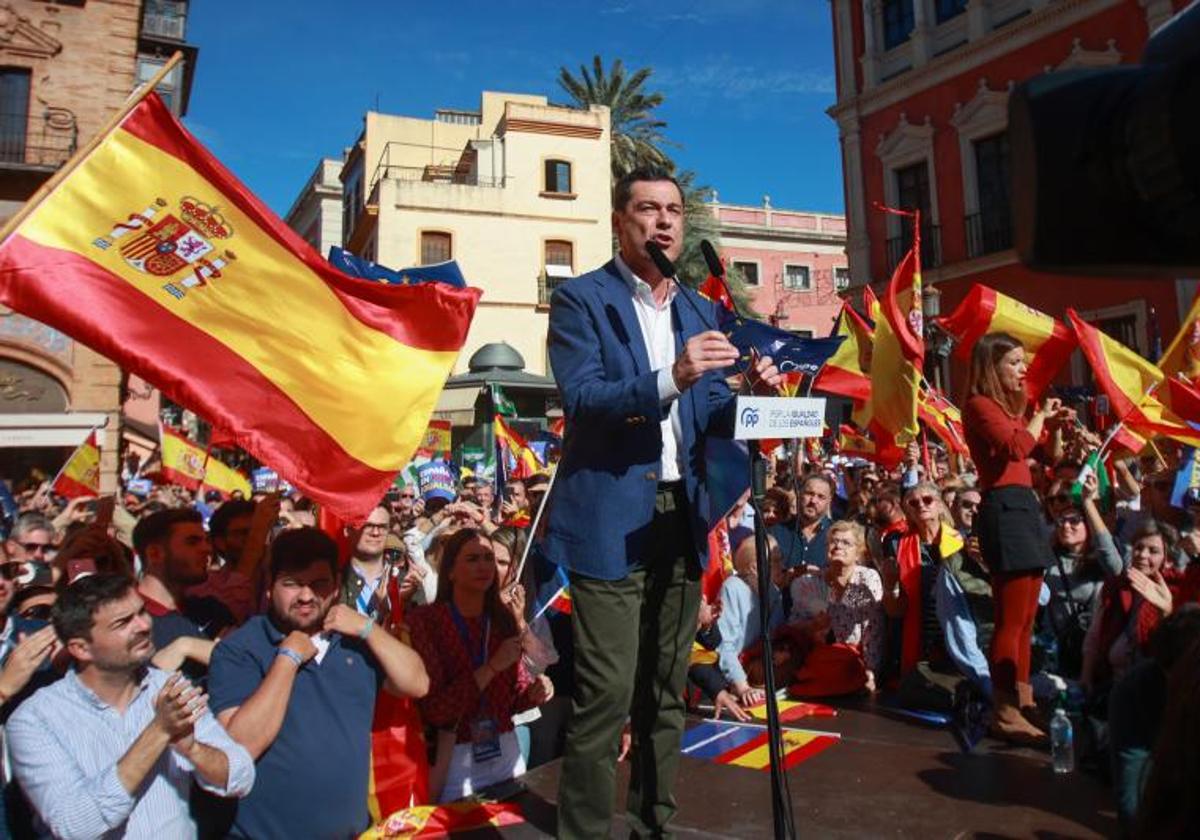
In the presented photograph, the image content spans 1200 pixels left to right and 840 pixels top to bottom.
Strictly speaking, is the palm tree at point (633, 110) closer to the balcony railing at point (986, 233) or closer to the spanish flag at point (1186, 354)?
the balcony railing at point (986, 233)

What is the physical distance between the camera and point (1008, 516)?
13.8 feet

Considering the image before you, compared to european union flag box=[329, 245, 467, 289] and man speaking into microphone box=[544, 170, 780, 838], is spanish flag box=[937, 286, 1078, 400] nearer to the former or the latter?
european union flag box=[329, 245, 467, 289]

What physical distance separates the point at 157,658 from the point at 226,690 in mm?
440

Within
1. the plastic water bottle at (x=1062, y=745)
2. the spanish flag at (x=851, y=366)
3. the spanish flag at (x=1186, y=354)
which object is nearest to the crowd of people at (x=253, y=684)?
the plastic water bottle at (x=1062, y=745)

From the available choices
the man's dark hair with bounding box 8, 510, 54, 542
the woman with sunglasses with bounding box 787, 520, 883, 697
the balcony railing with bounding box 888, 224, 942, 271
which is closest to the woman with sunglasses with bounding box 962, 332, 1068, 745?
the woman with sunglasses with bounding box 787, 520, 883, 697

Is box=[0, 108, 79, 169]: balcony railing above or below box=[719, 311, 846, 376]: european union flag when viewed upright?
above

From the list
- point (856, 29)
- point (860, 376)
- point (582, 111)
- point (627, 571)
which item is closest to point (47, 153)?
point (582, 111)

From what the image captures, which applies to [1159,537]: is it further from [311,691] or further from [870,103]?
[870,103]

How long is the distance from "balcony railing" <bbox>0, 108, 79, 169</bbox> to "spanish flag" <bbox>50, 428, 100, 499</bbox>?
59.5ft

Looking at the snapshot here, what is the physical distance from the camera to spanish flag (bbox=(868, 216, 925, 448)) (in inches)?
289

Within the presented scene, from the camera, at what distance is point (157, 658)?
3.55m

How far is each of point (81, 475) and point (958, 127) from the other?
20985 mm

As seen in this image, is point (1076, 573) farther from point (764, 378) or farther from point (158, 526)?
point (158, 526)

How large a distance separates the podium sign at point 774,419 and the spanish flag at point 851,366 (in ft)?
21.3
